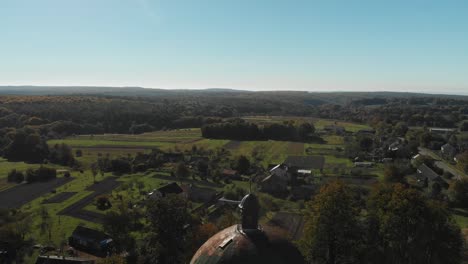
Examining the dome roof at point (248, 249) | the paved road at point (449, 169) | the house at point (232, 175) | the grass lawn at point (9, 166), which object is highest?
the dome roof at point (248, 249)

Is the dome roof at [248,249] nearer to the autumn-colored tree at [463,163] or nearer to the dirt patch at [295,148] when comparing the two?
the autumn-colored tree at [463,163]

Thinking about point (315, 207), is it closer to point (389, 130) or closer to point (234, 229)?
point (234, 229)

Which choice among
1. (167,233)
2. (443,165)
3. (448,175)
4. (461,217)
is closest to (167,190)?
(167,233)

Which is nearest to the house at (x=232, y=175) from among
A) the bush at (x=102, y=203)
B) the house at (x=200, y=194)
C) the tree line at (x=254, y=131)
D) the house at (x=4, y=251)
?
the house at (x=200, y=194)

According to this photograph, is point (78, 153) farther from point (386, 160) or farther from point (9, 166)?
point (386, 160)

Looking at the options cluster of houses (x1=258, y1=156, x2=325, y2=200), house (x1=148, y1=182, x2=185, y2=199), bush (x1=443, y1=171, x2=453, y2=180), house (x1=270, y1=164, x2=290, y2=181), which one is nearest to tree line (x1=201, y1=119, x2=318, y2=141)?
cluster of houses (x1=258, y1=156, x2=325, y2=200)

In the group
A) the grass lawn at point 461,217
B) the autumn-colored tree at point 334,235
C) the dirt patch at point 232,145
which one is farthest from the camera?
the dirt patch at point 232,145

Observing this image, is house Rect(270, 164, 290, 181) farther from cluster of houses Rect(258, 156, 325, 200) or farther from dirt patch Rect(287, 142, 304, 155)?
dirt patch Rect(287, 142, 304, 155)
